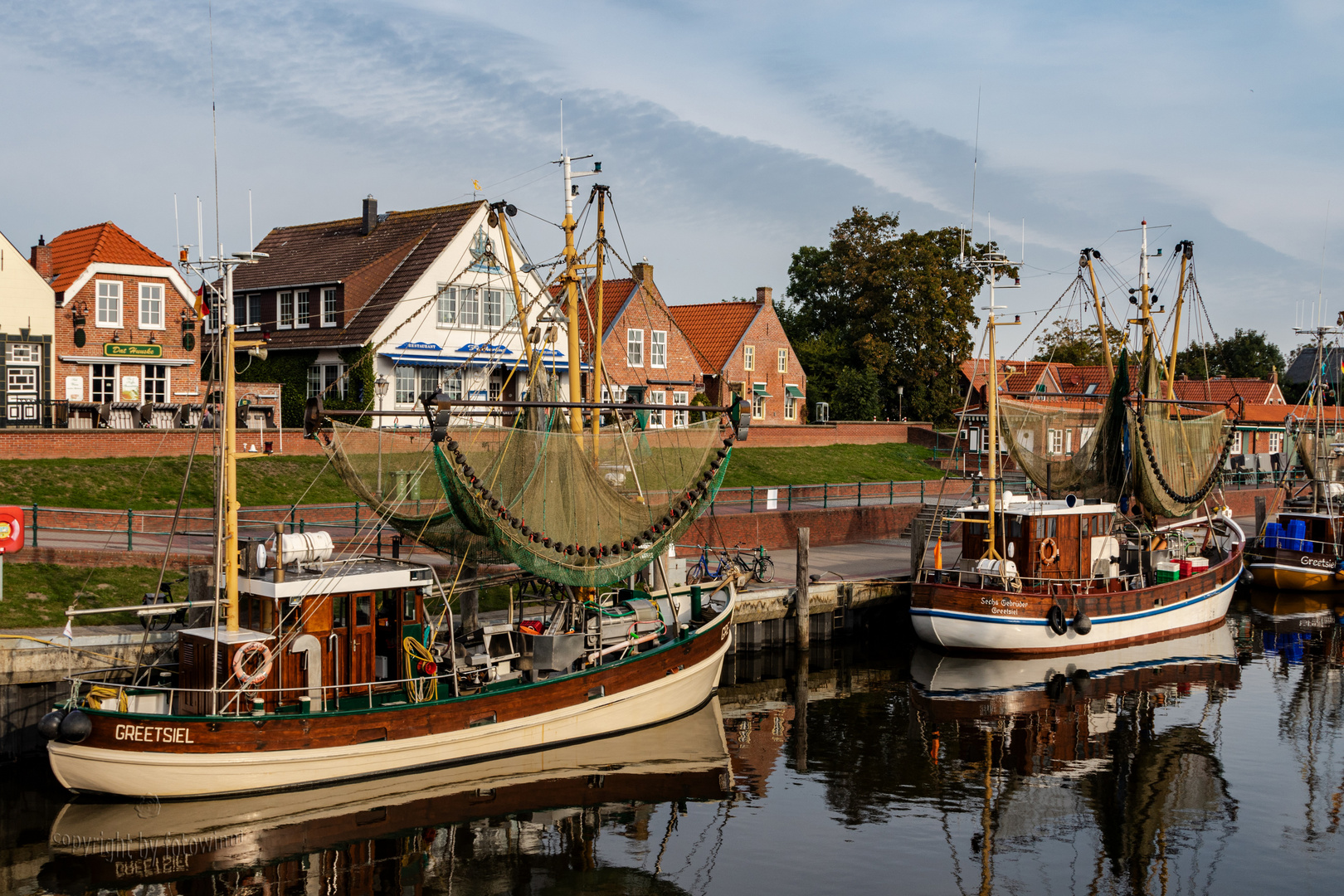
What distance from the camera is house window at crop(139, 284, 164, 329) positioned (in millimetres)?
42562

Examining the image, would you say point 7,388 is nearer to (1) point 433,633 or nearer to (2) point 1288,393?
(1) point 433,633

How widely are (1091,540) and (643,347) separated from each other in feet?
105

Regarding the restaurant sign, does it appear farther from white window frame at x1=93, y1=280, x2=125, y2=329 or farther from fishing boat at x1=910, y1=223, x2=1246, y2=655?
fishing boat at x1=910, y1=223, x2=1246, y2=655

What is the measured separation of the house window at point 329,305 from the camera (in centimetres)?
4897

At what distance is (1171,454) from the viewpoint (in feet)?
113

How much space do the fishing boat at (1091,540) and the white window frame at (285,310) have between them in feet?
102

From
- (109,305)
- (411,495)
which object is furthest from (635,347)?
(411,495)

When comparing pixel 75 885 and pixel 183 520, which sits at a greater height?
pixel 183 520

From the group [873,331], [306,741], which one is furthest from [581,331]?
[306,741]

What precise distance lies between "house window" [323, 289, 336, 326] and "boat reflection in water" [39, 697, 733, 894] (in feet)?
107

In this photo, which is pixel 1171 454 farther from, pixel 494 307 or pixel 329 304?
pixel 329 304

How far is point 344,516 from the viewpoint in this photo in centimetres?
3092

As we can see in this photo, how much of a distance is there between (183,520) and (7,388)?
15262mm

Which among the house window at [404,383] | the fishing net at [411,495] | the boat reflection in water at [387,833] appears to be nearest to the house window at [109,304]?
the house window at [404,383]
